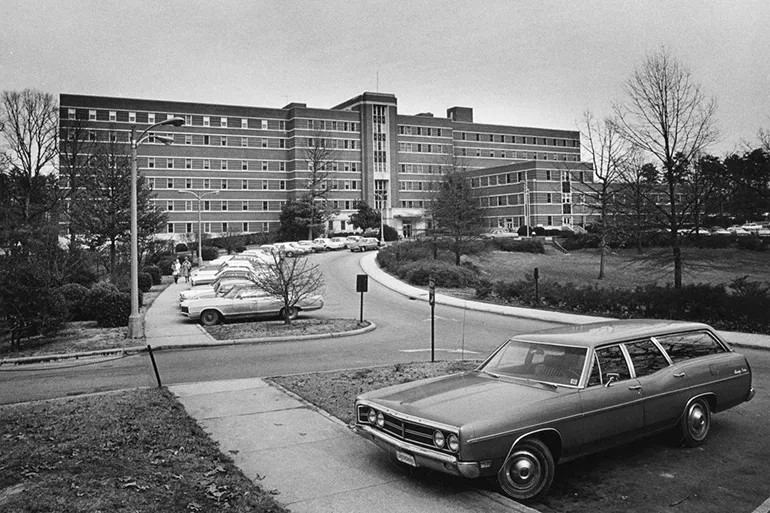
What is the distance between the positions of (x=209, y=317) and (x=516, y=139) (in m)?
110

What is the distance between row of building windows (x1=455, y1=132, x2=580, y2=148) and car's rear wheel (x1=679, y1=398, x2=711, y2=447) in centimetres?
11316

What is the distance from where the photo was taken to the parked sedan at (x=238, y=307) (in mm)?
21891

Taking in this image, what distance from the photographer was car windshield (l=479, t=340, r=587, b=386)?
6.78 metres

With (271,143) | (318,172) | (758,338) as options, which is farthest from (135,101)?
(758,338)

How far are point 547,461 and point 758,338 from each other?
1401cm

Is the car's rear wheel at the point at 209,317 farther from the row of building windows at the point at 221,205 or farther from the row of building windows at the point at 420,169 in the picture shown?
the row of building windows at the point at 420,169

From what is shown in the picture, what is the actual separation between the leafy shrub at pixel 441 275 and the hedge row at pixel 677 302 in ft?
26.7

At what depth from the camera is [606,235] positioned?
143 ft

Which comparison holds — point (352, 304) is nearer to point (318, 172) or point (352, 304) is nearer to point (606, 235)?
point (606, 235)

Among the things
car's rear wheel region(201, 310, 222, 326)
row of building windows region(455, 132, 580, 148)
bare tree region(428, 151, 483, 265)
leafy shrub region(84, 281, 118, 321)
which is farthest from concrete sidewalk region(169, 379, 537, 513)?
row of building windows region(455, 132, 580, 148)

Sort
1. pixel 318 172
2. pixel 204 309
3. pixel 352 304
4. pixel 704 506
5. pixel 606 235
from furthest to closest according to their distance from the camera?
1. pixel 318 172
2. pixel 606 235
3. pixel 352 304
4. pixel 204 309
5. pixel 704 506

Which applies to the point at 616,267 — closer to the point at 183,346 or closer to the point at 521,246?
the point at 521,246

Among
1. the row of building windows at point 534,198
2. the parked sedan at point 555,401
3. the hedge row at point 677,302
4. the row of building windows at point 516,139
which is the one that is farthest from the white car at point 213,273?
the row of building windows at point 516,139

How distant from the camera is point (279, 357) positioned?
15289 millimetres
